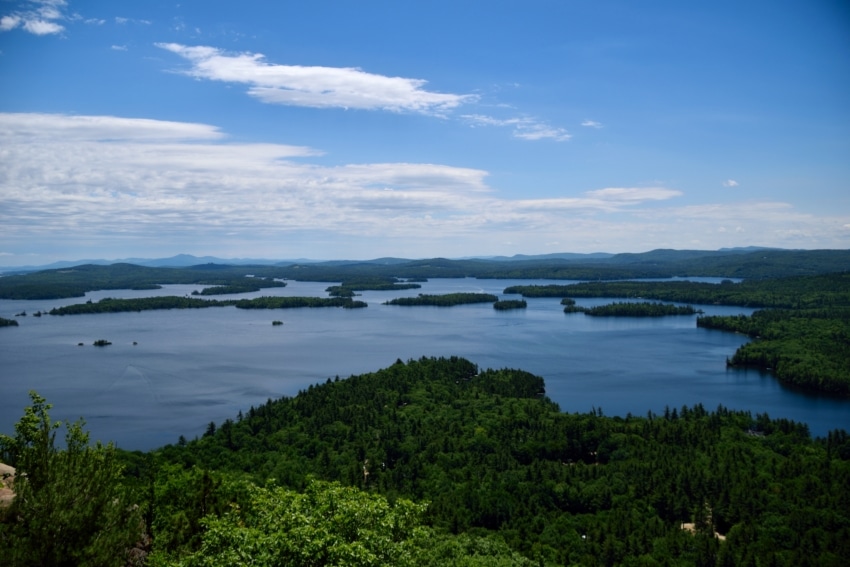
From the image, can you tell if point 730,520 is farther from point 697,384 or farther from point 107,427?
point 107,427

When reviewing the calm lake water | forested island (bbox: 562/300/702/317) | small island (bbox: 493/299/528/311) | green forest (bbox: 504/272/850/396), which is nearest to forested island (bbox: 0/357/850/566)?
the calm lake water

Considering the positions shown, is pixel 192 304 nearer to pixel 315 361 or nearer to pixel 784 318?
pixel 315 361

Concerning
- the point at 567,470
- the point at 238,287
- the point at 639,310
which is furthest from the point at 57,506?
the point at 238,287

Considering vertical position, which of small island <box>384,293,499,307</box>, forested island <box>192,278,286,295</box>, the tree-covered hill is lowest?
the tree-covered hill

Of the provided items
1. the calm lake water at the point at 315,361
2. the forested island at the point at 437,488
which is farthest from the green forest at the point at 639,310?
the forested island at the point at 437,488

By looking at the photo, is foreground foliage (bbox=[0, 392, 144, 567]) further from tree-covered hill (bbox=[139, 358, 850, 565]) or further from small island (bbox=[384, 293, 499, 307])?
small island (bbox=[384, 293, 499, 307])

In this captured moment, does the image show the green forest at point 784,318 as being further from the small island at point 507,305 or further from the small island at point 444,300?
the small island at point 444,300
